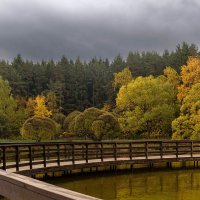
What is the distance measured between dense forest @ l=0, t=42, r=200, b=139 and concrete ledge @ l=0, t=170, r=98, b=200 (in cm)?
4389

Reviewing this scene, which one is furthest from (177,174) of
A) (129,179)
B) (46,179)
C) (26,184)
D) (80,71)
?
(80,71)

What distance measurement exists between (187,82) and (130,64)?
141 ft

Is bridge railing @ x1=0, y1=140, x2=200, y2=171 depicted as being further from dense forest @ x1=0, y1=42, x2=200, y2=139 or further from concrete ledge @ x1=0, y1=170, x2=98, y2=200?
dense forest @ x1=0, y1=42, x2=200, y2=139

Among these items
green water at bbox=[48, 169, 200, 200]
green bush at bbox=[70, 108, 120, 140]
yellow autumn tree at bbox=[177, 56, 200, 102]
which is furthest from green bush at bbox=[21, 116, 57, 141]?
green water at bbox=[48, 169, 200, 200]

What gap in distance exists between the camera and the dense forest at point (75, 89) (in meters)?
51.2

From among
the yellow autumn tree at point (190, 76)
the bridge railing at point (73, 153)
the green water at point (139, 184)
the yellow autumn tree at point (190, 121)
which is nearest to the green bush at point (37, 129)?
the yellow autumn tree at point (190, 121)

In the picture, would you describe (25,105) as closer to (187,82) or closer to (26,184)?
(187,82)

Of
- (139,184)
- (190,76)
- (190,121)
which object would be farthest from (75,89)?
(139,184)

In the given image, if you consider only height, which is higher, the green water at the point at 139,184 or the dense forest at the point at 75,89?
the dense forest at the point at 75,89

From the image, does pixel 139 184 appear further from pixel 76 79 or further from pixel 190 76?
pixel 76 79

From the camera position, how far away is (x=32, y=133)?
42.8 meters

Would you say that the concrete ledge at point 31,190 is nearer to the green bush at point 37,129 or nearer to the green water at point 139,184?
the green water at point 139,184

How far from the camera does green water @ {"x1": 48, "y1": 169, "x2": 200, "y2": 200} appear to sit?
14969mm

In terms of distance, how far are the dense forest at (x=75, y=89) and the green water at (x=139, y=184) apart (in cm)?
2724
